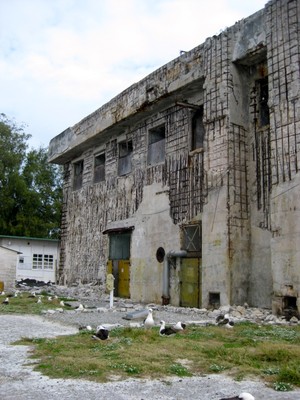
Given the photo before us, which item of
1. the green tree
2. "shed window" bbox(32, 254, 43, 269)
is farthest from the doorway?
the green tree

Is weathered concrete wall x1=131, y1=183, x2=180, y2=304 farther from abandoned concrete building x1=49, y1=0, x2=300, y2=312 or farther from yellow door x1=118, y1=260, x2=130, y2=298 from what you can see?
yellow door x1=118, y1=260, x2=130, y2=298

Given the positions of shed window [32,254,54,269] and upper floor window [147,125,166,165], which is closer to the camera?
upper floor window [147,125,166,165]

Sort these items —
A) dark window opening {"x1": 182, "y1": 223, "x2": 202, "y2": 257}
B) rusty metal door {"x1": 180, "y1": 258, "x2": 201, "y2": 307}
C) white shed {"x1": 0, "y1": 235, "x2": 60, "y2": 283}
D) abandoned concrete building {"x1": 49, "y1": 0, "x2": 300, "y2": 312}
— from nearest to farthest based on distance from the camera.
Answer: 1. abandoned concrete building {"x1": 49, "y1": 0, "x2": 300, "y2": 312}
2. rusty metal door {"x1": 180, "y1": 258, "x2": 201, "y2": 307}
3. dark window opening {"x1": 182, "y1": 223, "x2": 202, "y2": 257}
4. white shed {"x1": 0, "y1": 235, "x2": 60, "y2": 283}

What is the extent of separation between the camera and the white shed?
2939 centimetres

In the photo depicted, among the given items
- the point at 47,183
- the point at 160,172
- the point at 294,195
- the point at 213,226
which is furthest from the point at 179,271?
the point at 47,183

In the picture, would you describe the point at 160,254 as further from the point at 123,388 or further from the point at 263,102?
the point at 123,388

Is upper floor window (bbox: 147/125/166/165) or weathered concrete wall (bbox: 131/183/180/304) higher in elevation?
upper floor window (bbox: 147/125/166/165)

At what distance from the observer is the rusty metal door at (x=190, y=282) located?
1298cm

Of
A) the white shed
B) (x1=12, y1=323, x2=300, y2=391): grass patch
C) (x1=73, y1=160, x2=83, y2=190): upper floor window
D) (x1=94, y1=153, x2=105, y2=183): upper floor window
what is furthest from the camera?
the white shed

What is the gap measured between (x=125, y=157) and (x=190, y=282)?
20.6ft

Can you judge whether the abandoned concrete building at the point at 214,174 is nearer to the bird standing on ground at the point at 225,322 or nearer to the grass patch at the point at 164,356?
the bird standing on ground at the point at 225,322

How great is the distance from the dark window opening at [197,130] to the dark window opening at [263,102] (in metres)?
2.02

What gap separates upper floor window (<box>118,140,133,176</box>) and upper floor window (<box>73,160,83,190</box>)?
3710mm

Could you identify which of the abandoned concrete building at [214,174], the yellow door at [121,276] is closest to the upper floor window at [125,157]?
the abandoned concrete building at [214,174]
